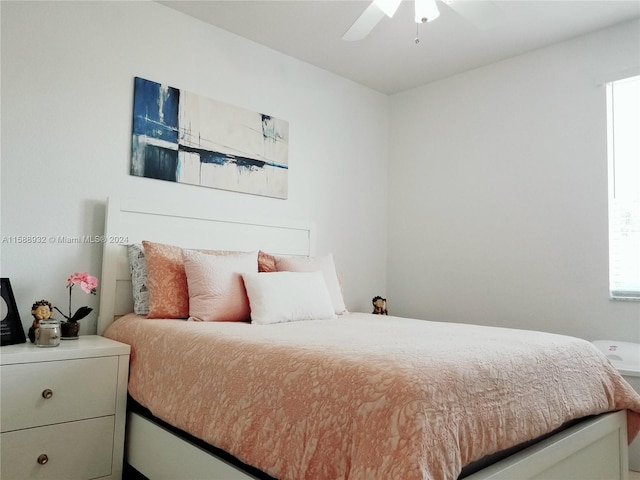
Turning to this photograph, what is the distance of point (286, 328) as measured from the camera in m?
2.07

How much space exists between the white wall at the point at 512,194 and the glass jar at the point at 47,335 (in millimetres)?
2687

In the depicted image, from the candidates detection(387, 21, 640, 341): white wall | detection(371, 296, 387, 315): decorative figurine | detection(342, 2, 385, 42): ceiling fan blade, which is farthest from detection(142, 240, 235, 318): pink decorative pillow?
detection(387, 21, 640, 341): white wall

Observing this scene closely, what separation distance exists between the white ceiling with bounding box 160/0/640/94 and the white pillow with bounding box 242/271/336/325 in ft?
5.24

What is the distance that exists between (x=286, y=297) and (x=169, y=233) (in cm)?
81

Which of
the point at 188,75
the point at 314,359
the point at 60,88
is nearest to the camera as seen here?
the point at 314,359

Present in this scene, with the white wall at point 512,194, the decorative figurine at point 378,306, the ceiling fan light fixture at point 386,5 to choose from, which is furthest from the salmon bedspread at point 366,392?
the decorative figurine at point 378,306

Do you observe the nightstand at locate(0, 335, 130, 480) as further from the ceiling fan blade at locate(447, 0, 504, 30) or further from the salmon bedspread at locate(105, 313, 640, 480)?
the ceiling fan blade at locate(447, 0, 504, 30)

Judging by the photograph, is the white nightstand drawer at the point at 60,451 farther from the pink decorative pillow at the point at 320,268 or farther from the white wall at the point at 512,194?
the white wall at the point at 512,194

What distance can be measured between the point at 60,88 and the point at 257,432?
6.63ft

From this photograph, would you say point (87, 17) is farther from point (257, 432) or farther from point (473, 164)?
point (473, 164)

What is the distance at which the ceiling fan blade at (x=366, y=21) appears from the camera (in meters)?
2.07

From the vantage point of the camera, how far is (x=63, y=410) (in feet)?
6.22

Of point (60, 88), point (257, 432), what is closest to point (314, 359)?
point (257, 432)

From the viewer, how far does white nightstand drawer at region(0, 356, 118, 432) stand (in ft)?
5.81
